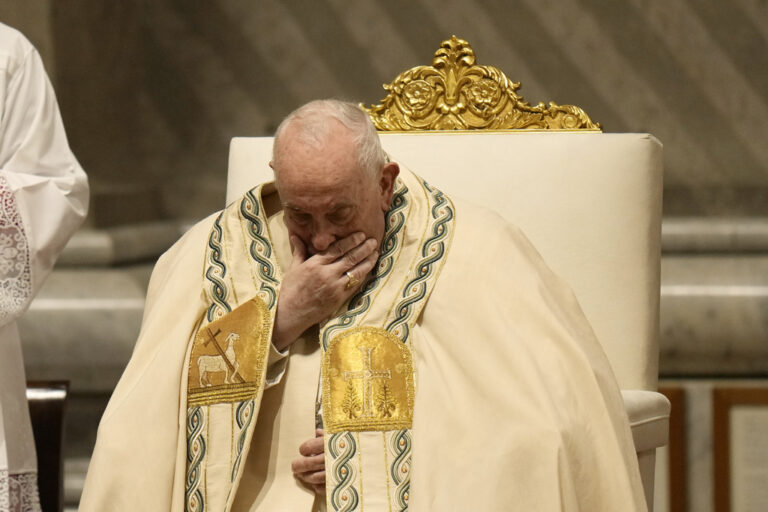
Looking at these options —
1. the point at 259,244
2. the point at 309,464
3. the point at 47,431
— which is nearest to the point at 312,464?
the point at 309,464

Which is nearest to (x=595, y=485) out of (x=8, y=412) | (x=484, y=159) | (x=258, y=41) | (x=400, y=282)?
(x=400, y=282)

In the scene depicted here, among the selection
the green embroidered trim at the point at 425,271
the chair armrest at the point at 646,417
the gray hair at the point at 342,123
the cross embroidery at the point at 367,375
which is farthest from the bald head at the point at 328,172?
the chair armrest at the point at 646,417

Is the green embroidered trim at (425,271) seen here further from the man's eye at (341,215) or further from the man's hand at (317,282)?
the man's eye at (341,215)

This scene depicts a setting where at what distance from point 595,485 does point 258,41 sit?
277cm

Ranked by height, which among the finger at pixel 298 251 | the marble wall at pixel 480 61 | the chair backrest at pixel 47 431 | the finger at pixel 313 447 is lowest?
the finger at pixel 313 447

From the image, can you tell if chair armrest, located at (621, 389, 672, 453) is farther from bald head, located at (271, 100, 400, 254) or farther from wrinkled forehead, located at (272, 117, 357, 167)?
wrinkled forehead, located at (272, 117, 357, 167)

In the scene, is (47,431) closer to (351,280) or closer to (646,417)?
(351,280)

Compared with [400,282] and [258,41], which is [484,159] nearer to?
[400,282]

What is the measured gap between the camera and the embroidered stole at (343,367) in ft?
8.16

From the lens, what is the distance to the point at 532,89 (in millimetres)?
4539

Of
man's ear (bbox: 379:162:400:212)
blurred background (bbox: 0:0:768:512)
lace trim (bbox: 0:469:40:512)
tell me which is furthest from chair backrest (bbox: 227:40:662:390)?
blurred background (bbox: 0:0:768:512)

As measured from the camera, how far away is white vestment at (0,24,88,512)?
3145 mm

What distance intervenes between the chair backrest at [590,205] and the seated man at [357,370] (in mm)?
385

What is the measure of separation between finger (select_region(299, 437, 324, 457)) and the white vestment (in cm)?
95
